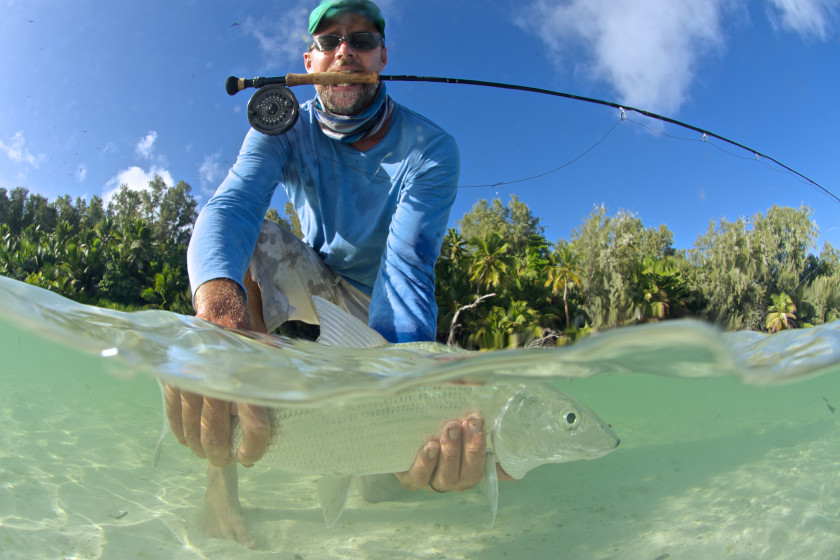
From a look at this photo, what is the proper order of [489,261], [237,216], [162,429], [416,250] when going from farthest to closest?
1. [489,261]
2. [416,250]
3. [237,216]
4. [162,429]

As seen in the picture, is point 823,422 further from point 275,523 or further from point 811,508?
point 275,523

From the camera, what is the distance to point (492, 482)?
4.50 ft

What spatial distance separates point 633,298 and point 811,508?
1387mm

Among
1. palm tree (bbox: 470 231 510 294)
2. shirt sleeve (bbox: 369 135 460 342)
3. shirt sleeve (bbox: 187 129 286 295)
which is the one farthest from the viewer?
palm tree (bbox: 470 231 510 294)

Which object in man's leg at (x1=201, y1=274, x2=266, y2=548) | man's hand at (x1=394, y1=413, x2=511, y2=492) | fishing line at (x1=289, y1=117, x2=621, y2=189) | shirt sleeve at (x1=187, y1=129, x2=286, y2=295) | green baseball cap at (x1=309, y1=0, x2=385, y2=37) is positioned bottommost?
man's leg at (x1=201, y1=274, x2=266, y2=548)

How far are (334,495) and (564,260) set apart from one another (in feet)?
8.06

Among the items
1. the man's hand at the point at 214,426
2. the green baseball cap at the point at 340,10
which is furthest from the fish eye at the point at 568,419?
the green baseball cap at the point at 340,10

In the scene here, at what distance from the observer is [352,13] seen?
9.56ft

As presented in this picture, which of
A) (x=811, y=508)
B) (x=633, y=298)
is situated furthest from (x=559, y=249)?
(x=811, y=508)

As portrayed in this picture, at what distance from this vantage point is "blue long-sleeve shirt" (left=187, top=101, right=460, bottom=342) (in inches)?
94.2

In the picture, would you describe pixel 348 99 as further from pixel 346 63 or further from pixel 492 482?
pixel 492 482

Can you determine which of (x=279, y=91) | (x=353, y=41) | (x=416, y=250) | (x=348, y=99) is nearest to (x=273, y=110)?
(x=279, y=91)

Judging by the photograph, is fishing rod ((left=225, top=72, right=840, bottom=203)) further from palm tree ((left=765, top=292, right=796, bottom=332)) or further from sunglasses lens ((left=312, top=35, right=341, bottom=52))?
palm tree ((left=765, top=292, right=796, bottom=332))

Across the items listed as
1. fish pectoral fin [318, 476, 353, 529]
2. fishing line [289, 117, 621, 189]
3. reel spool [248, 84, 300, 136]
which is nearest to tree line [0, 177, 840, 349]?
fishing line [289, 117, 621, 189]
